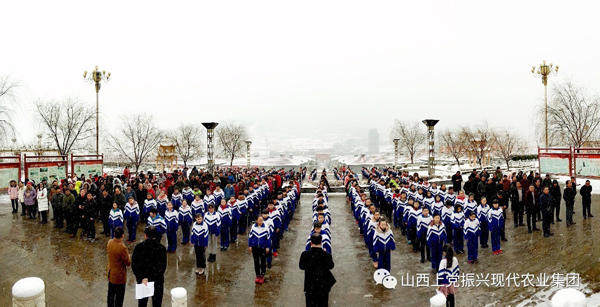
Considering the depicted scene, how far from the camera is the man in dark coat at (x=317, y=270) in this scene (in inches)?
205

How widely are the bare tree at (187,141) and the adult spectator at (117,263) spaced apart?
123 feet

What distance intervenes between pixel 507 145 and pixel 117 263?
131 ft

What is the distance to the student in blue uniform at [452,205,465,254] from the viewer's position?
906cm

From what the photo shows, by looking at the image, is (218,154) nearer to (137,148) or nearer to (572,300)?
(137,148)

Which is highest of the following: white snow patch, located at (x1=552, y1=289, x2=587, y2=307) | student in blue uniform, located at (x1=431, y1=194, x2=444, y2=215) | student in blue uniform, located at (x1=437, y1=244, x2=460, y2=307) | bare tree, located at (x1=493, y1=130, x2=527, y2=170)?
bare tree, located at (x1=493, y1=130, x2=527, y2=170)

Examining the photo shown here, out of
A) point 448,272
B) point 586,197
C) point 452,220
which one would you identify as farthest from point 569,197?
point 448,272

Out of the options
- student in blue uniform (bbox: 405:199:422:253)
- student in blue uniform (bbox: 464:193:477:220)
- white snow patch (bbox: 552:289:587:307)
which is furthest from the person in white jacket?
white snow patch (bbox: 552:289:587:307)

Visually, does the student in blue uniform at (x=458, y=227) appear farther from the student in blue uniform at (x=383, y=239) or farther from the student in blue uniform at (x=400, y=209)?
the student in blue uniform at (x=383, y=239)

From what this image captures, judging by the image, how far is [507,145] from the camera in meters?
37.4

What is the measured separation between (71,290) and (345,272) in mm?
5602

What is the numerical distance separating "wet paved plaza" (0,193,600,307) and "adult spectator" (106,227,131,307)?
1269 mm

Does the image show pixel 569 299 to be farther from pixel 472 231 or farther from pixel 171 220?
pixel 171 220

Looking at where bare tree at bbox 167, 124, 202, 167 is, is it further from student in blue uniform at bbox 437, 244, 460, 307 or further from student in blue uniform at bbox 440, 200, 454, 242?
student in blue uniform at bbox 437, 244, 460, 307

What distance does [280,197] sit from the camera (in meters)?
11.3
